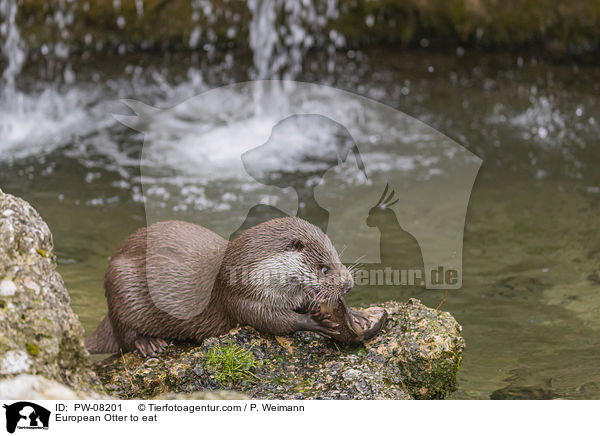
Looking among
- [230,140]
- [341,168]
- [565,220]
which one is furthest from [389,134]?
[565,220]

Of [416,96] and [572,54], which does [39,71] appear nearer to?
[416,96]

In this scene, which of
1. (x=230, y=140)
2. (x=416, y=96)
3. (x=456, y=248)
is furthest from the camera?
(x=416, y=96)

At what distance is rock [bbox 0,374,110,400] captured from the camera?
2.46 meters

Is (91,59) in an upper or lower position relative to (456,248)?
upper

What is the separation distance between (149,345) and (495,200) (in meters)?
3.65

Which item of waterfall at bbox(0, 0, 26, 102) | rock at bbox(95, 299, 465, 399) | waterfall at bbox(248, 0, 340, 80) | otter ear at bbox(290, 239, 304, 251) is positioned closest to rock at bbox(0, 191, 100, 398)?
rock at bbox(95, 299, 465, 399)

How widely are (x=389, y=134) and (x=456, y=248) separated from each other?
232cm

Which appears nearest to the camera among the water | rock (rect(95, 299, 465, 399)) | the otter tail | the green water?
rock (rect(95, 299, 465, 399))

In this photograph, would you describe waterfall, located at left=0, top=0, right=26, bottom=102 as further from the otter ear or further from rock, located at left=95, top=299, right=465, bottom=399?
the otter ear

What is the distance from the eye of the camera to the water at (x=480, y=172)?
4094 millimetres

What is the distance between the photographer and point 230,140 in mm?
7266
